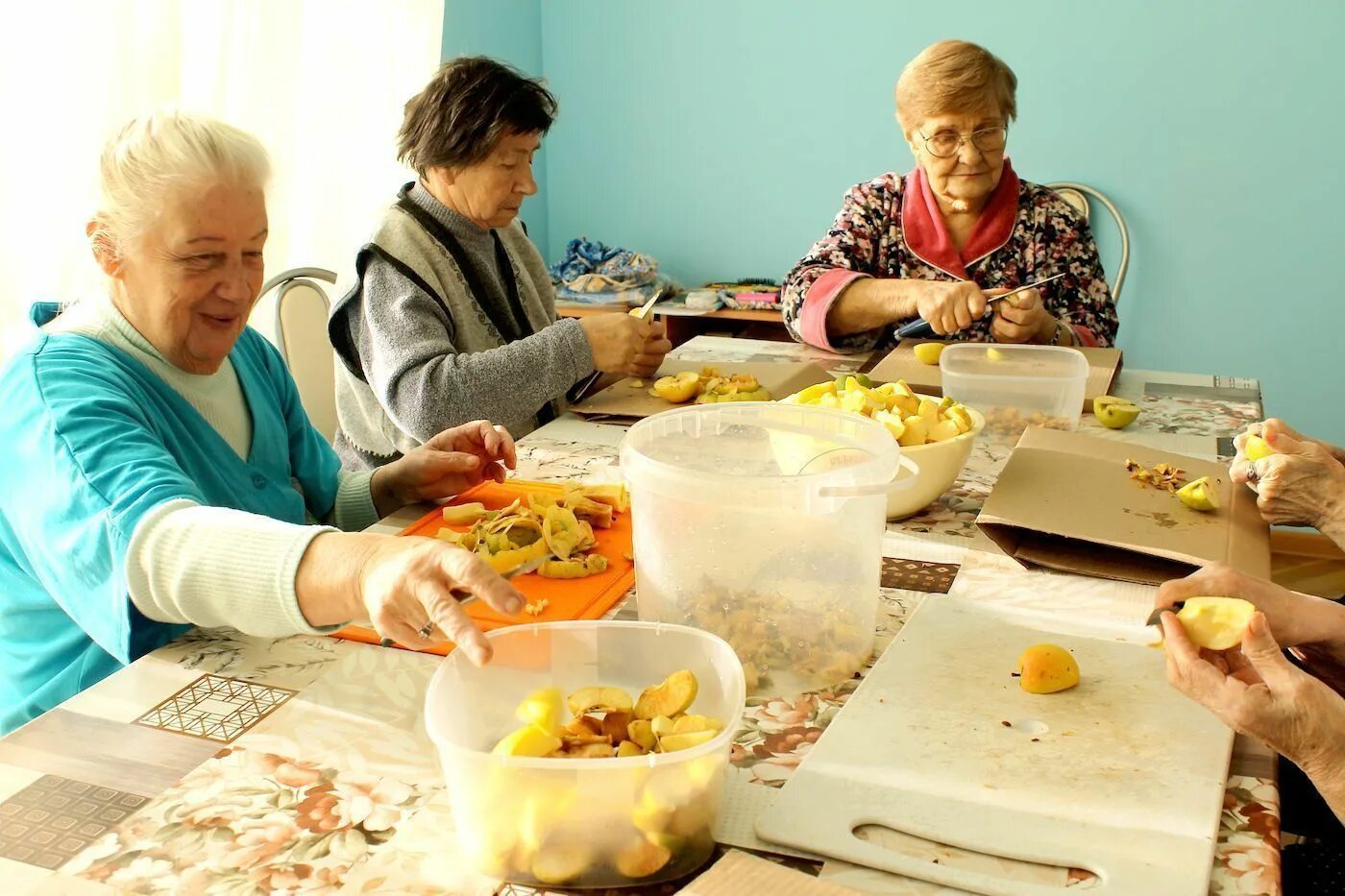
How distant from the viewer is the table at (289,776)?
2.55 feet

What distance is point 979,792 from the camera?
85cm

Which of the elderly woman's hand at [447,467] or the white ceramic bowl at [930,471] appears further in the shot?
the elderly woman's hand at [447,467]

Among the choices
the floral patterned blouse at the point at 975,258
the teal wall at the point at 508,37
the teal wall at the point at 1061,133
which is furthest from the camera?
the teal wall at the point at 508,37

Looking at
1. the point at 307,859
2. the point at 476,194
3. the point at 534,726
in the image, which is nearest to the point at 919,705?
the point at 534,726

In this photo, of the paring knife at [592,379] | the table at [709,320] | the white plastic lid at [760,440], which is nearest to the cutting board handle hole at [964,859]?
the white plastic lid at [760,440]

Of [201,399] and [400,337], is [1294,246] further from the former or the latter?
[201,399]

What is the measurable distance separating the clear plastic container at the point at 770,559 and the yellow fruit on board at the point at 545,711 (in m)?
0.24

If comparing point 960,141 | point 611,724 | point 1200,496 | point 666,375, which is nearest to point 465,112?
point 666,375

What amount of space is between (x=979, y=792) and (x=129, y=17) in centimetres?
233

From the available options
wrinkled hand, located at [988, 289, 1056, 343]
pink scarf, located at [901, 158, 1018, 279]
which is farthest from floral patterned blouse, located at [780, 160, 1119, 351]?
wrinkled hand, located at [988, 289, 1056, 343]

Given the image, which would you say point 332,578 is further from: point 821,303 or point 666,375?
point 821,303

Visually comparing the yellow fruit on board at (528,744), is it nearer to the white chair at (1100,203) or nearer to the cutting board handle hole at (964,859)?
the cutting board handle hole at (964,859)

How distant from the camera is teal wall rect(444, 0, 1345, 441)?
3.41 meters

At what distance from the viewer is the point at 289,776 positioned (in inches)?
35.1
